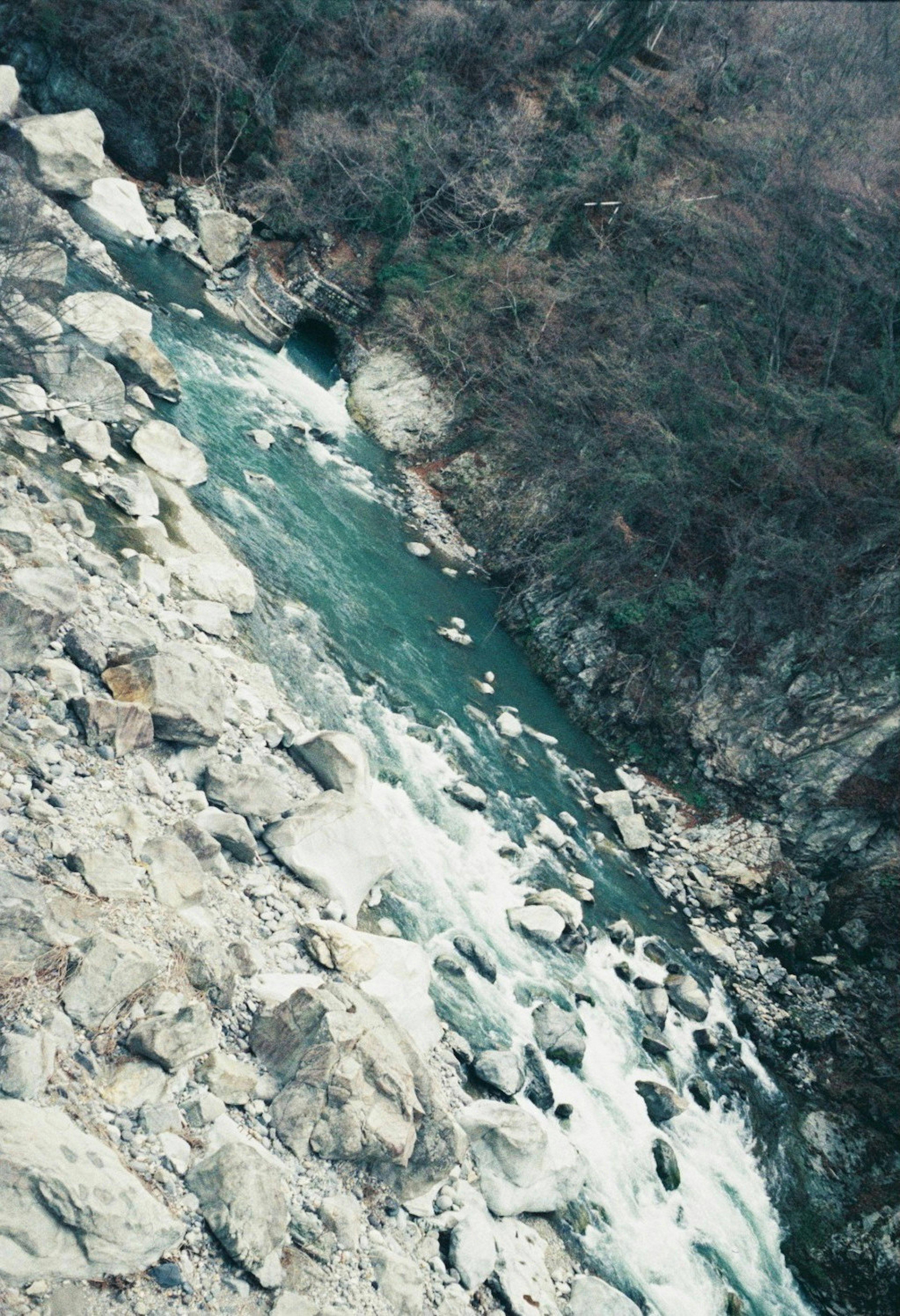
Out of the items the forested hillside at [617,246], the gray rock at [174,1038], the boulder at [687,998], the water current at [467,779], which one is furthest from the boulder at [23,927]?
the forested hillside at [617,246]

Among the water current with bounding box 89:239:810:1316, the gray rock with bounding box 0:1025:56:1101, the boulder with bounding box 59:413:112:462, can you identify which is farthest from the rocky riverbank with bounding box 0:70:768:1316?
the water current with bounding box 89:239:810:1316

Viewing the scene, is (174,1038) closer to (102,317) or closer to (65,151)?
(102,317)

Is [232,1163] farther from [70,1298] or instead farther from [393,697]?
[393,697]

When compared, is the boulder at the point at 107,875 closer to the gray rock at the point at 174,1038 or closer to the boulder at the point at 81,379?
the gray rock at the point at 174,1038

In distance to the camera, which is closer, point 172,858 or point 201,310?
point 172,858

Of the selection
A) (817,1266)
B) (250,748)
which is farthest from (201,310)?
(817,1266)

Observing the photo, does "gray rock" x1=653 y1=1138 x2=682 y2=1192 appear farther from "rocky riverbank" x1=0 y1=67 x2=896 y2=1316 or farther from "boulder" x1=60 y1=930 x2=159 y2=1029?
"boulder" x1=60 y1=930 x2=159 y2=1029

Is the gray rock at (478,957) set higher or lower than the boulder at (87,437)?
lower
